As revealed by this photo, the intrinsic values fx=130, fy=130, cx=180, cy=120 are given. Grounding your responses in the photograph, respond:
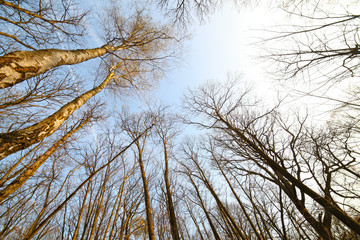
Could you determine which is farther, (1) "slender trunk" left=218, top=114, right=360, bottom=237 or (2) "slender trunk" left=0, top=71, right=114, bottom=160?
(1) "slender trunk" left=218, top=114, right=360, bottom=237

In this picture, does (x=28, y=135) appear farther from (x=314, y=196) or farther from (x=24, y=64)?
(x=314, y=196)

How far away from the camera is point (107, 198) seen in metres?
5.21

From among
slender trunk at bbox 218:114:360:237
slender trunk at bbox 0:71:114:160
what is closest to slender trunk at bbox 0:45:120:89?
slender trunk at bbox 0:71:114:160

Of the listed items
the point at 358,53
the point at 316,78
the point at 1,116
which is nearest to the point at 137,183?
the point at 1,116

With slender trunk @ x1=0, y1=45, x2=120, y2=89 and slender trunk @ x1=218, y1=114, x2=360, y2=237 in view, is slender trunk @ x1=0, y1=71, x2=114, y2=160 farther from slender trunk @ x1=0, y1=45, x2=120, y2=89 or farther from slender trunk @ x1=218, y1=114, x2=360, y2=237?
slender trunk @ x1=218, y1=114, x2=360, y2=237

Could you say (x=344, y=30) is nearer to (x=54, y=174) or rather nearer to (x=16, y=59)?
(x=16, y=59)

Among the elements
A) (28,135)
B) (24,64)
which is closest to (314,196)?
(28,135)

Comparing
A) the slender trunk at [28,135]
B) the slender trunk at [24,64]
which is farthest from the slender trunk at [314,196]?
the slender trunk at [24,64]

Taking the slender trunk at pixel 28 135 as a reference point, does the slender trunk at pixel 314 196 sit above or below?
below

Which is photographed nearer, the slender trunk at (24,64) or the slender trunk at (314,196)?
the slender trunk at (24,64)

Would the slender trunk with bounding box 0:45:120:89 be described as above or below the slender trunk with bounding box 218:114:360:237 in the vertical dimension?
above

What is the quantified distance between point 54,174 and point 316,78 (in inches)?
312

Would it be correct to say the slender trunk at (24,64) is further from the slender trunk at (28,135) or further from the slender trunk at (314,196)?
the slender trunk at (314,196)

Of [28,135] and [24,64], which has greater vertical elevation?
[24,64]
